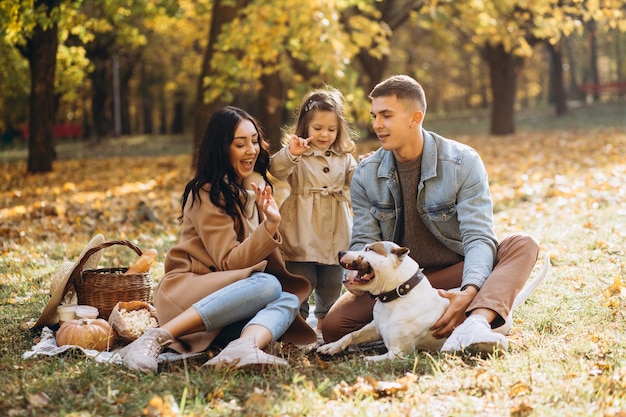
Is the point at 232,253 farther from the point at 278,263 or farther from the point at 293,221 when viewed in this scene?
the point at 293,221

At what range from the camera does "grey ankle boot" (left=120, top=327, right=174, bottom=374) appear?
3.54m

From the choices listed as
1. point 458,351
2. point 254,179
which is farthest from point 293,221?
point 458,351

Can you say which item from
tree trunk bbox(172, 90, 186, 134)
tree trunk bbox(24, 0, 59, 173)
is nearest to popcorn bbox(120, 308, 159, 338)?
tree trunk bbox(24, 0, 59, 173)

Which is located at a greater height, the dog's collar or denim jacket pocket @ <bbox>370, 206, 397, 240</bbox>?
denim jacket pocket @ <bbox>370, 206, 397, 240</bbox>

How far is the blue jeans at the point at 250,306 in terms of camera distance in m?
3.86

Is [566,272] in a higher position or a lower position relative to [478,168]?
lower

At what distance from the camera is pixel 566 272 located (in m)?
5.65

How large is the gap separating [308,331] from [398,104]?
1.48m

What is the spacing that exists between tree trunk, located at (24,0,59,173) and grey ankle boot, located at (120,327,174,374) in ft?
32.9

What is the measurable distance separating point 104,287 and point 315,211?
4.87 ft

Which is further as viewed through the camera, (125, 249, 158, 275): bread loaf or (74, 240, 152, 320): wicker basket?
(125, 249, 158, 275): bread loaf

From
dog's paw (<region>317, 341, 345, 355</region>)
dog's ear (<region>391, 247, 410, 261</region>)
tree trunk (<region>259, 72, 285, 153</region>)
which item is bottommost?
dog's paw (<region>317, 341, 345, 355</region>)

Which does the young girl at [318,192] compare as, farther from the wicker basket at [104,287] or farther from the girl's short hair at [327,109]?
the wicker basket at [104,287]

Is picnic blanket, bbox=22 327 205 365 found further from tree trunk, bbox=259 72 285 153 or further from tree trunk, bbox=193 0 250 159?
tree trunk, bbox=259 72 285 153
